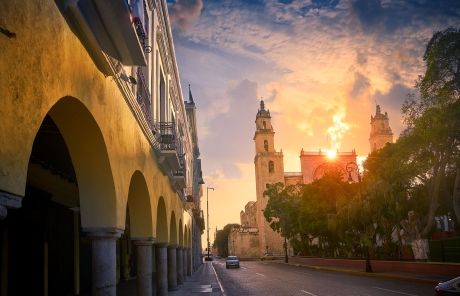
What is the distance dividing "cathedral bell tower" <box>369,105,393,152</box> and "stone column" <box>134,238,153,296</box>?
79.4 metres

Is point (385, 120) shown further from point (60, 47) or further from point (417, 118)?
point (60, 47)

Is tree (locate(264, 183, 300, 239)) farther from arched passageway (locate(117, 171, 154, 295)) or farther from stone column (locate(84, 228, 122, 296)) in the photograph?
stone column (locate(84, 228, 122, 296))

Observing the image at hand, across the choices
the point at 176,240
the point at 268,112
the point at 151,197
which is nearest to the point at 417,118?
the point at 176,240

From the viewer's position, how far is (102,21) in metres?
6.23

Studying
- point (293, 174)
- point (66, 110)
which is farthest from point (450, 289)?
point (293, 174)

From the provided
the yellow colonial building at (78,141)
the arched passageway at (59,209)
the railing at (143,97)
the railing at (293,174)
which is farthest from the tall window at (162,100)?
the railing at (293,174)

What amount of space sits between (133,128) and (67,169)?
3475mm

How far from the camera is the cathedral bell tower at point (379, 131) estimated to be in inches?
3403

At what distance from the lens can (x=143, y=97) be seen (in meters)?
12.0

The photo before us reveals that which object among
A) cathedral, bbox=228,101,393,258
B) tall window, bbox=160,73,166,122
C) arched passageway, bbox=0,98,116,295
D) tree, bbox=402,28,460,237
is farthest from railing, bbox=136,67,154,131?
cathedral, bbox=228,101,393,258

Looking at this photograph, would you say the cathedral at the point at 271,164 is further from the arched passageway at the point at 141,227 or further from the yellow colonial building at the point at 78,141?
the arched passageway at the point at 141,227

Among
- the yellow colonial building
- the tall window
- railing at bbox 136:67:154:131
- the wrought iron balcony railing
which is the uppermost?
the tall window

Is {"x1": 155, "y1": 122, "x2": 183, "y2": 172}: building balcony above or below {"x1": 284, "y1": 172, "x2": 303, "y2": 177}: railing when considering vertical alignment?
below

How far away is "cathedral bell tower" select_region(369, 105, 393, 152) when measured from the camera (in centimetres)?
8644
